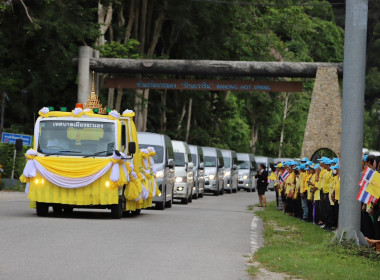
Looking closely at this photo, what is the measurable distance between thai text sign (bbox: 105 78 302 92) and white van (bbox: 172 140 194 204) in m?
6.53

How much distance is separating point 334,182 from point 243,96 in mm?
42390

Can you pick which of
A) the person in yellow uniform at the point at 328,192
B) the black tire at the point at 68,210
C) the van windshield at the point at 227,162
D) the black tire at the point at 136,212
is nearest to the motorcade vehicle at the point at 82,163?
the black tire at the point at 68,210

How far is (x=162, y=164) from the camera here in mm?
30578

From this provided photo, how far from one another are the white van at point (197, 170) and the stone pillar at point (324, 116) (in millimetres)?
4859

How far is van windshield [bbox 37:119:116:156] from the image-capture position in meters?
21.6

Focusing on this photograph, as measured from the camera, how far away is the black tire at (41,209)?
21516 mm

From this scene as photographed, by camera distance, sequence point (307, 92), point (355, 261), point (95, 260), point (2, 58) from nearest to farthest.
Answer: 1. point (95, 260)
2. point (355, 261)
3. point (2, 58)
4. point (307, 92)

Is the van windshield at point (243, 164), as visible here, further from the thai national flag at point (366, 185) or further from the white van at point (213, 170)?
the thai national flag at point (366, 185)

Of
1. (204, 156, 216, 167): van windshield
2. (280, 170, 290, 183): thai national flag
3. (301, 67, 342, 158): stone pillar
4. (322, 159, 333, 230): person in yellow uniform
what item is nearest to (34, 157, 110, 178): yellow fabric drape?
(322, 159, 333, 230): person in yellow uniform

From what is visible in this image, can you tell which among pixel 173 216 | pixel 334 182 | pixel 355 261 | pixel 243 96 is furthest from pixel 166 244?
pixel 243 96

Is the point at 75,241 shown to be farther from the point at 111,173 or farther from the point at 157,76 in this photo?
the point at 157,76

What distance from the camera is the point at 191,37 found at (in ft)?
167

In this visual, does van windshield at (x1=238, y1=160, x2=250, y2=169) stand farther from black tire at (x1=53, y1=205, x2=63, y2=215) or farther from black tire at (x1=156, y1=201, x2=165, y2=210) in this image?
black tire at (x1=53, y1=205, x2=63, y2=215)

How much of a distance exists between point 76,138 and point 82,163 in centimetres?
96
